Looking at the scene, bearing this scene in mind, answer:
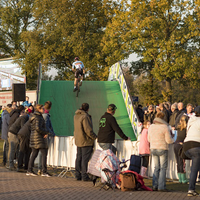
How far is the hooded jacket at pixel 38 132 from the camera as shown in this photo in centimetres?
1155

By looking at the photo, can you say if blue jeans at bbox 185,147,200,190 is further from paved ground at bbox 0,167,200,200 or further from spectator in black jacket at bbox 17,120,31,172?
spectator in black jacket at bbox 17,120,31,172

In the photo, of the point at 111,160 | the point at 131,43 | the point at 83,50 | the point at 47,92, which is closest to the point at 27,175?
the point at 111,160

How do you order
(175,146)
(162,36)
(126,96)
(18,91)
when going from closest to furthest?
(175,146)
(18,91)
(126,96)
(162,36)

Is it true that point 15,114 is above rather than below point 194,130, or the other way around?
above

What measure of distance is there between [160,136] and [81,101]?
1253 cm

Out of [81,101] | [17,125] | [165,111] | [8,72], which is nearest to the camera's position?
[17,125]

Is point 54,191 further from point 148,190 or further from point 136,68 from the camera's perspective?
point 136,68

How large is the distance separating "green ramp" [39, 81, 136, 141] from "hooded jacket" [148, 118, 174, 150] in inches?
335

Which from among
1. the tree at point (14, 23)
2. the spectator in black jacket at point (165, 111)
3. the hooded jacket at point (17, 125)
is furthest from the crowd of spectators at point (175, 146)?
the tree at point (14, 23)

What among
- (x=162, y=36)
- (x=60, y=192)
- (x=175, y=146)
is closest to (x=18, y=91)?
(x=175, y=146)

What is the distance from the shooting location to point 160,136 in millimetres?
9555

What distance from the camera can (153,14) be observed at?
3719cm

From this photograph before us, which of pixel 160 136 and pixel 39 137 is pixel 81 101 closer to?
pixel 39 137

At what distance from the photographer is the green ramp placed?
19.3 m
